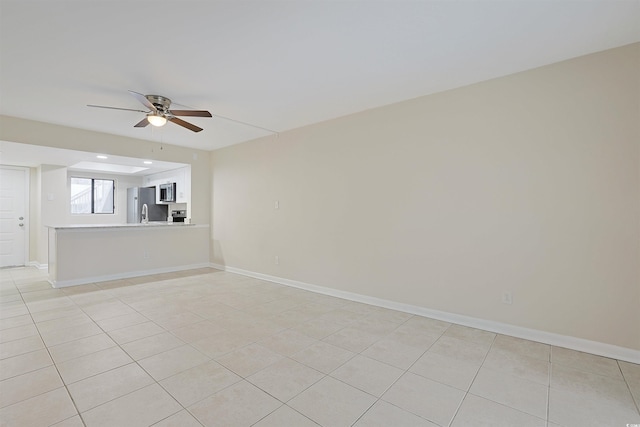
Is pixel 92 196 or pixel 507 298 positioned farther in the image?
pixel 92 196

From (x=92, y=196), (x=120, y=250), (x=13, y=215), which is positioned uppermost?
(x=92, y=196)

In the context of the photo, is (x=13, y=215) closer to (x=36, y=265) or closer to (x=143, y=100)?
(x=36, y=265)

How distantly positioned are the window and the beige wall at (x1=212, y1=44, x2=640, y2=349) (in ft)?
20.5

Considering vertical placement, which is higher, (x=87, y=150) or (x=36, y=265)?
(x=87, y=150)

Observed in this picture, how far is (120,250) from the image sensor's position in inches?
201

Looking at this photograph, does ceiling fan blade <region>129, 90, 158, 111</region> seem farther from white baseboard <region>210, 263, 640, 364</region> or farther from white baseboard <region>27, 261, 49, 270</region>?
white baseboard <region>27, 261, 49, 270</region>

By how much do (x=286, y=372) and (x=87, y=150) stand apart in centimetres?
475

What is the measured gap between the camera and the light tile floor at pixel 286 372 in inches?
67.6

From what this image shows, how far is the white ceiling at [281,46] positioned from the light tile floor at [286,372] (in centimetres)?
244

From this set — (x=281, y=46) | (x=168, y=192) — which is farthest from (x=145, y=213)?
(x=281, y=46)

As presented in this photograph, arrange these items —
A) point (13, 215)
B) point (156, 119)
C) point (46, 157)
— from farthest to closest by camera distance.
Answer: point (13, 215), point (46, 157), point (156, 119)

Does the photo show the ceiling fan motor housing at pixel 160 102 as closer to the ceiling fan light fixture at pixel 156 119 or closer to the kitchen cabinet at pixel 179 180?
the ceiling fan light fixture at pixel 156 119

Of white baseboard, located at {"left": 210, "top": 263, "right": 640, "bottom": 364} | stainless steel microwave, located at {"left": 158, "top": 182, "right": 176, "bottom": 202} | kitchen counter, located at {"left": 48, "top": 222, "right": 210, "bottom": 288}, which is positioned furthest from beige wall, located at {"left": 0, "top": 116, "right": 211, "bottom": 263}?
white baseboard, located at {"left": 210, "top": 263, "right": 640, "bottom": 364}

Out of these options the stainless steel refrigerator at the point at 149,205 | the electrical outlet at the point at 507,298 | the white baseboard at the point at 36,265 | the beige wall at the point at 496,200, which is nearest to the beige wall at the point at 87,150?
the white baseboard at the point at 36,265
